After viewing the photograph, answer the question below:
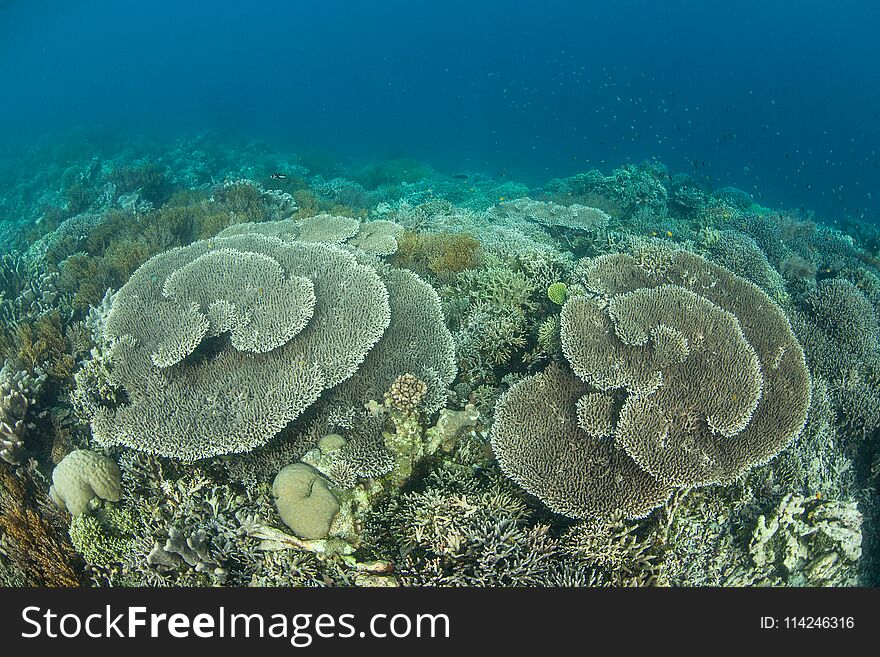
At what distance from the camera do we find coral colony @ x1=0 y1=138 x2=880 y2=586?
382 cm

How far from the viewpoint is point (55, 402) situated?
17.7 ft

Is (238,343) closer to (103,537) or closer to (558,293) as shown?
(103,537)

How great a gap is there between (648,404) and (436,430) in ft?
6.63

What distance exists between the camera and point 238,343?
458 cm

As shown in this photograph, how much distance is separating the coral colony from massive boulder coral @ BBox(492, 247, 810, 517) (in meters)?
0.02

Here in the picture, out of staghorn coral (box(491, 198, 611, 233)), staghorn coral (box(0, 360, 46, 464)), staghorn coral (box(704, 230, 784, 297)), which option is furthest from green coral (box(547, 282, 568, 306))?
staghorn coral (box(0, 360, 46, 464))

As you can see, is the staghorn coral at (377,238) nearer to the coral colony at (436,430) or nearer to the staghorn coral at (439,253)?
the staghorn coral at (439,253)

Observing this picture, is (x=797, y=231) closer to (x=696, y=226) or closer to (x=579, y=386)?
(x=696, y=226)

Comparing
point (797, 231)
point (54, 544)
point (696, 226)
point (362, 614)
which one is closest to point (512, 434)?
point (362, 614)

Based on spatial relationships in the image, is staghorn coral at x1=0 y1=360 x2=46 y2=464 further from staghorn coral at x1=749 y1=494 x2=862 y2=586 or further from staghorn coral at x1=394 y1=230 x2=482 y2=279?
staghorn coral at x1=749 y1=494 x2=862 y2=586

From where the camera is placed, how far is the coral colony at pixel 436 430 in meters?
3.82

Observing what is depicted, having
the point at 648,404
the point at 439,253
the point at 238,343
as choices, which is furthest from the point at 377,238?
the point at 648,404

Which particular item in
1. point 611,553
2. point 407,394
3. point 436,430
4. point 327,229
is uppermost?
point 327,229

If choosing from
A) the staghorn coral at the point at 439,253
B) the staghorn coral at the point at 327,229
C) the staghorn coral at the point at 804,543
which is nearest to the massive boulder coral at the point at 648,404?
the staghorn coral at the point at 804,543
